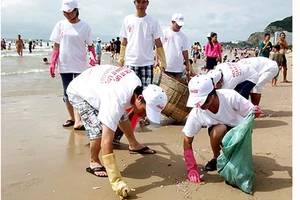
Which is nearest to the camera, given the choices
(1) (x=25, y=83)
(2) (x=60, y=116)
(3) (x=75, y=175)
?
(3) (x=75, y=175)

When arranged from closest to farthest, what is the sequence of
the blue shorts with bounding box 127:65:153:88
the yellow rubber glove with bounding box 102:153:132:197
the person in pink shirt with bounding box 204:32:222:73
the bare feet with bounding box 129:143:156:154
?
the yellow rubber glove with bounding box 102:153:132:197, the bare feet with bounding box 129:143:156:154, the blue shorts with bounding box 127:65:153:88, the person in pink shirt with bounding box 204:32:222:73

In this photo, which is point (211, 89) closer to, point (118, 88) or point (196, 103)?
point (196, 103)

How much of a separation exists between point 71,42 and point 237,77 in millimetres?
2244

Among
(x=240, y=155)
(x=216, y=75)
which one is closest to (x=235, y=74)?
(x=216, y=75)

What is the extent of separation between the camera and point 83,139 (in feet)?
13.0

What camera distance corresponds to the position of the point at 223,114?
9.43ft

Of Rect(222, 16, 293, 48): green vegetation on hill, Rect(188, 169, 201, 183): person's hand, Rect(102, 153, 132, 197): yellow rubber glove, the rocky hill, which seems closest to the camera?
Rect(102, 153, 132, 197): yellow rubber glove

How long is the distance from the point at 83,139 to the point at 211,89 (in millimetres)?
1915

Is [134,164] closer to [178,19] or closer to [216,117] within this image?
[216,117]

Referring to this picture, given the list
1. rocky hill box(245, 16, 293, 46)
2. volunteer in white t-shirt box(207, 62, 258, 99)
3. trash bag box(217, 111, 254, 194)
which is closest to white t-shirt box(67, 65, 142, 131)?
trash bag box(217, 111, 254, 194)

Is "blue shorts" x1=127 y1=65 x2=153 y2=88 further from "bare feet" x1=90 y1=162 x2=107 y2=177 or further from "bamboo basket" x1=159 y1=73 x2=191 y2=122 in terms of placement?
"bare feet" x1=90 y1=162 x2=107 y2=177

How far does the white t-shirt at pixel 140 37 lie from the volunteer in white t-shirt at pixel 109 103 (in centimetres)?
118

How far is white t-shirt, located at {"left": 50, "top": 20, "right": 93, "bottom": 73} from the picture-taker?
4.30 meters

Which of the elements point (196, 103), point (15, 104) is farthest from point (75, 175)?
point (15, 104)
